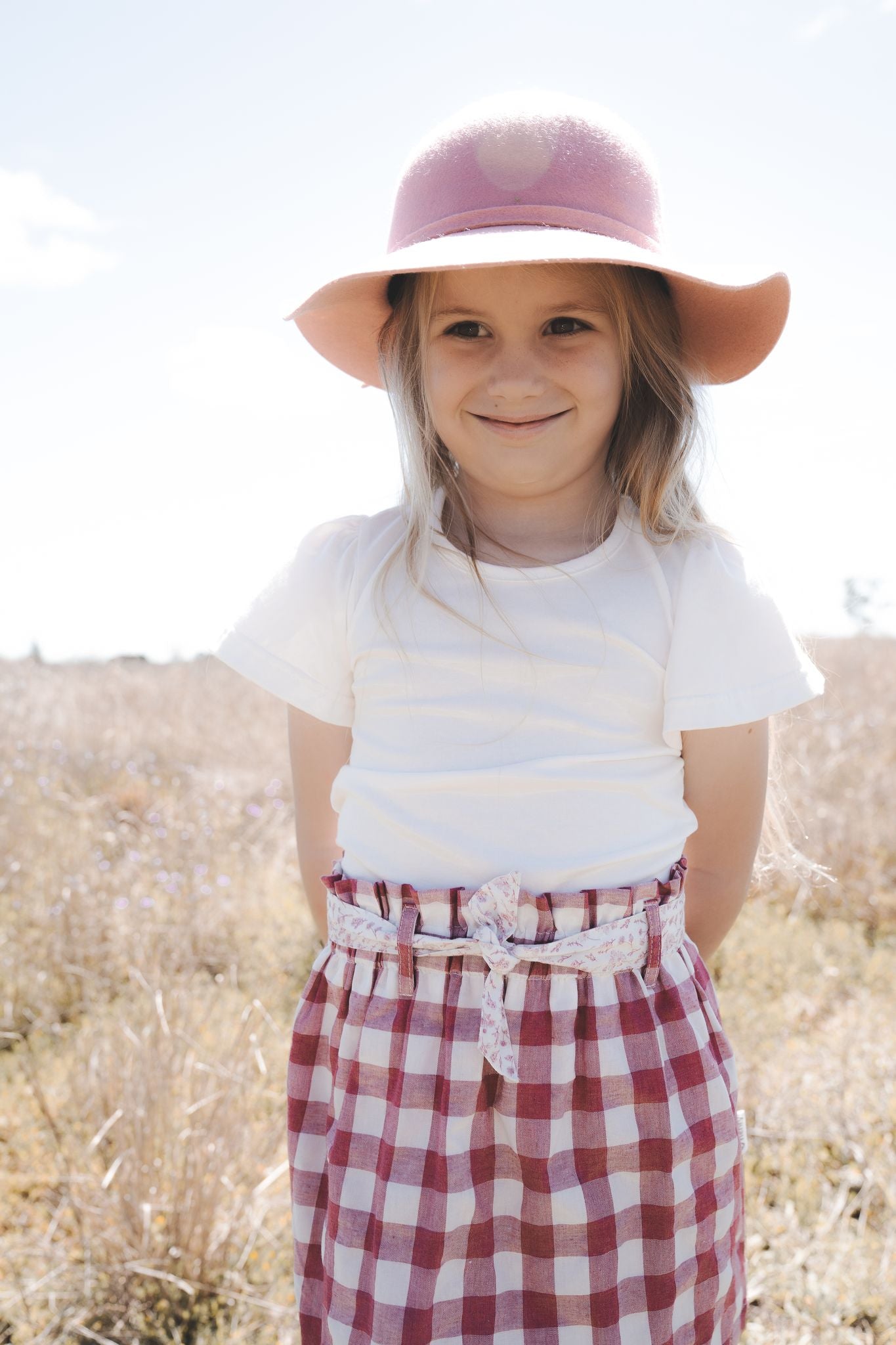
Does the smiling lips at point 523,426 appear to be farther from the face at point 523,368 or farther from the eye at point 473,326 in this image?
the eye at point 473,326

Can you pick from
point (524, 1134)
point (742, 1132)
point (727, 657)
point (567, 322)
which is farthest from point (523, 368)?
point (742, 1132)

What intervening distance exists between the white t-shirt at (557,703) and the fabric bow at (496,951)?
0.16 ft

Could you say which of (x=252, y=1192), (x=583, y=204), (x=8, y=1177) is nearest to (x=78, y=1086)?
(x=8, y=1177)

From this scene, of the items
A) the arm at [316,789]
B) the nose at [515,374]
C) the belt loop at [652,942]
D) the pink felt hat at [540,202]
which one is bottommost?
the belt loop at [652,942]

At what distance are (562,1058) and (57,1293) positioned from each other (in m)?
1.46

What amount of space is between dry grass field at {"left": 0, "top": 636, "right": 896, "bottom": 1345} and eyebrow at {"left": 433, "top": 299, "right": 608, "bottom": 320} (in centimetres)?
82

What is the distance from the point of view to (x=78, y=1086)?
234 cm

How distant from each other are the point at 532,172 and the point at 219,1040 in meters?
2.34

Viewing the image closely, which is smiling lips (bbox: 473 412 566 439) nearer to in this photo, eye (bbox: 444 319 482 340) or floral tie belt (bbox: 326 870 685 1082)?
eye (bbox: 444 319 482 340)

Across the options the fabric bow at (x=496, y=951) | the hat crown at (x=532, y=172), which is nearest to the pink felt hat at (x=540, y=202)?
the hat crown at (x=532, y=172)

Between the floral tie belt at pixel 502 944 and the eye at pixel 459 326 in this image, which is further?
the eye at pixel 459 326

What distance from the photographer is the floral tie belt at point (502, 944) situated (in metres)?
1.19

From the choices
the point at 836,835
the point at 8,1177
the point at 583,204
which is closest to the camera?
the point at 583,204

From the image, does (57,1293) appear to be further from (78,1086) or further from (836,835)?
(836,835)
